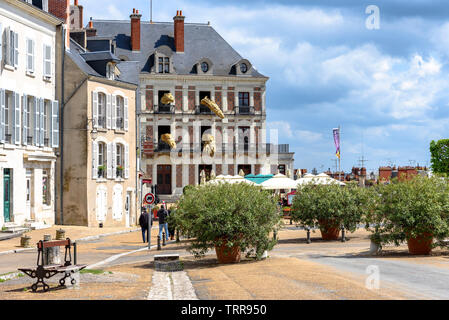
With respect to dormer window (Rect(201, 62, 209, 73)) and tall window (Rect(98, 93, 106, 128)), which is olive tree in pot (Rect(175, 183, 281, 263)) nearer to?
tall window (Rect(98, 93, 106, 128))

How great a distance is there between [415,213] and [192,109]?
42.6m

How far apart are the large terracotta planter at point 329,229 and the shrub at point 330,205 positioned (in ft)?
0.49

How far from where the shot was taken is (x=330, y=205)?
2291 centimetres

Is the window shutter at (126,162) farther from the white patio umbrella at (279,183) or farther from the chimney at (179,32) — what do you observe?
the chimney at (179,32)

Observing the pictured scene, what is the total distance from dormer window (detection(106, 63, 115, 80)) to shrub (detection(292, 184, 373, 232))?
16130 mm

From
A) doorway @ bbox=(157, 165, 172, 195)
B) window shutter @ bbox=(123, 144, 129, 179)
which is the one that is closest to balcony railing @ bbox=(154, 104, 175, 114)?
doorway @ bbox=(157, 165, 172, 195)

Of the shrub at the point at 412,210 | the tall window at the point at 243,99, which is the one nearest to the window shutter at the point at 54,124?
the shrub at the point at 412,210

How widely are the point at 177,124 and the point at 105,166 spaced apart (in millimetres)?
23871

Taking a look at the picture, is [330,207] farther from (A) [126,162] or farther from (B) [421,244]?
(A) [126,162]

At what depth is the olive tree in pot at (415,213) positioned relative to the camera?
1691cm

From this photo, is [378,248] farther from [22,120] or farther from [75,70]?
[75,70]

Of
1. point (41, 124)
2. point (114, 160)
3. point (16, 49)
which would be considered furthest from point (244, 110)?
point (16, 49)

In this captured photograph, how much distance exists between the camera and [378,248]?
59.5 ft

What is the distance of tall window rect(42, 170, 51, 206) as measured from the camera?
32.2 metres
